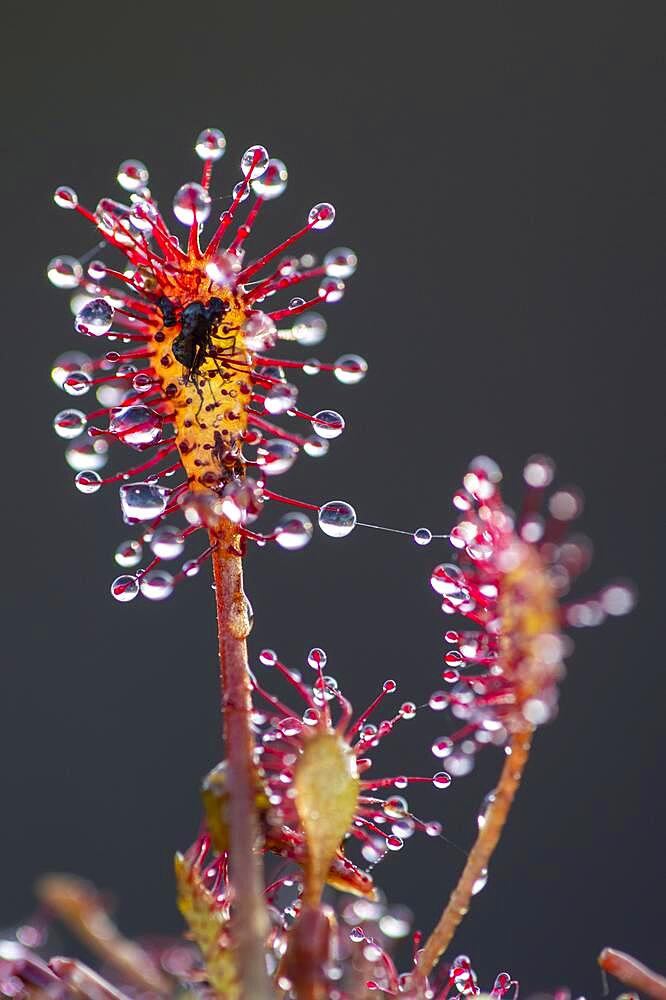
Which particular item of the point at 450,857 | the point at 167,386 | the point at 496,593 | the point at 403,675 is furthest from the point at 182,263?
the point at 450,857

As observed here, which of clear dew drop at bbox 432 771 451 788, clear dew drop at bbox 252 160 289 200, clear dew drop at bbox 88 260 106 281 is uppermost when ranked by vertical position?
clear dew drop at bbox 252 160 289 200

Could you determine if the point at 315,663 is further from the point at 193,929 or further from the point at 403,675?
the point at 403,675

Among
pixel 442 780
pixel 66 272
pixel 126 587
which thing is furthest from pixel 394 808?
pixel 66 272

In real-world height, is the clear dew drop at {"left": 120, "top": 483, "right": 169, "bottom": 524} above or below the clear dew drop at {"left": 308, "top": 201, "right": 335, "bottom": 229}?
below

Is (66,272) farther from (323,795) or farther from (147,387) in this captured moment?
(323,795)

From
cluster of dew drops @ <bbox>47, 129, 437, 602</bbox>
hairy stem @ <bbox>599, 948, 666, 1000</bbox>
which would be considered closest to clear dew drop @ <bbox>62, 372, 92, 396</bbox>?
cluster of dew drops @ <bbox>47, 129, 437, 602</bbox>

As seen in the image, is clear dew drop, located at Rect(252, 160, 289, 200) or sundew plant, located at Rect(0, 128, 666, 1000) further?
clear dew drop, located at Rect(252, 160, 289, 200)

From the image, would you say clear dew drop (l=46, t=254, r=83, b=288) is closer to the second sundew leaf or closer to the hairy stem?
the second sundew leaf

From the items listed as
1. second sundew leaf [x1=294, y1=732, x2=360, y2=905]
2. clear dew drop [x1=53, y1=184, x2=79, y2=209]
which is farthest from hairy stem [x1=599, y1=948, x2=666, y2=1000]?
clear dew drop [x1=53, y1=184, x2=79, y2=209]
